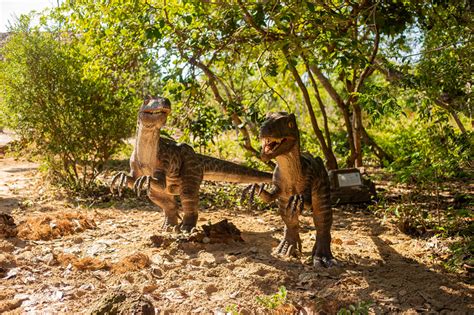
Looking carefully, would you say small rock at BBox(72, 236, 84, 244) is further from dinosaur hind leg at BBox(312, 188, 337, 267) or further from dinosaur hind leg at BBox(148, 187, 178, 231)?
dinosaur hind leg at BBox(312, 188, 337, 267)

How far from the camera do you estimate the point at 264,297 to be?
129 inches

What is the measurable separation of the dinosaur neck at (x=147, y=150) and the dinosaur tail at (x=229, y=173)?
700 mm

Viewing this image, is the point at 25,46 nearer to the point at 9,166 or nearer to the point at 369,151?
the point at 9,166

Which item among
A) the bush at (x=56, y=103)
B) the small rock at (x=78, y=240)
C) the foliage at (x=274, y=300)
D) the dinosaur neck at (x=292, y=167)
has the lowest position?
the foliage at (x=274, y=300)

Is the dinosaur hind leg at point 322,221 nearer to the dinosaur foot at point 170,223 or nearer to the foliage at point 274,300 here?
the foliage at point 274,300

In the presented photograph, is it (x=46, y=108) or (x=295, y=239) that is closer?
(x=295, y=239)

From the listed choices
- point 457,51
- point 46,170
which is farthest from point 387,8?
point 46,170

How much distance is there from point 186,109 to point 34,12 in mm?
3205

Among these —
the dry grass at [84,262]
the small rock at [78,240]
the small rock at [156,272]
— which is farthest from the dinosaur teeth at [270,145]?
the small rock at [78,240]

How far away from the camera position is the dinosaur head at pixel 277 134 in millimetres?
3477

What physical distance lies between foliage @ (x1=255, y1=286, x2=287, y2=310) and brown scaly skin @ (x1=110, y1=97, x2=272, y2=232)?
5.02ft

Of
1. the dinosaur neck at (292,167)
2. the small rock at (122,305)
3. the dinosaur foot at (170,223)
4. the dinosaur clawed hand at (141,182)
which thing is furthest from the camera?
the dinosaur foot at (170,223)

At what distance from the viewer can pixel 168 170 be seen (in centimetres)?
470

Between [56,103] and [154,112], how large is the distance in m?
4.22
